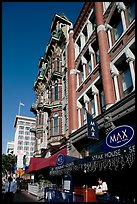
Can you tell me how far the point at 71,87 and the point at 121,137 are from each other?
10700 millimetres

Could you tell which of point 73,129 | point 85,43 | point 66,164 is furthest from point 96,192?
point 85,43

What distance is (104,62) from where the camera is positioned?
41.0ft

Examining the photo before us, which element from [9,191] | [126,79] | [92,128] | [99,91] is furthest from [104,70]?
[9,191]

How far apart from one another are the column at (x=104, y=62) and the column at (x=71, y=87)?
5694mm

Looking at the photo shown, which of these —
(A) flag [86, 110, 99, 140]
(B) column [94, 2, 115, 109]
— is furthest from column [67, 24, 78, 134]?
(B) column [94, 2, 115, 109]

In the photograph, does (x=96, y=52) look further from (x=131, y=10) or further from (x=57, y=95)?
(x=57, y=95)

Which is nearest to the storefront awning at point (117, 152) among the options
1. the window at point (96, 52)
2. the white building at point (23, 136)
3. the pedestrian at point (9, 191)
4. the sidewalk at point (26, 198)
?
the pedestrian at point (9, 191)

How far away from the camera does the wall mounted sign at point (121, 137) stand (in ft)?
26.2

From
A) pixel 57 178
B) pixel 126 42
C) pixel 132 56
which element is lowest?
pixel 57 178

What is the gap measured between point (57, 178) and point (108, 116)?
12.1 meters

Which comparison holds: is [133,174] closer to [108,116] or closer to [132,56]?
[108,116]

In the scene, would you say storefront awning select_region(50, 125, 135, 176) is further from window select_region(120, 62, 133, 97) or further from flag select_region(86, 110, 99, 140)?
window select_region(120, 62, 133, 97)

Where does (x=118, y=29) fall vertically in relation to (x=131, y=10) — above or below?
below

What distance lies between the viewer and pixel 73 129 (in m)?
16.8
